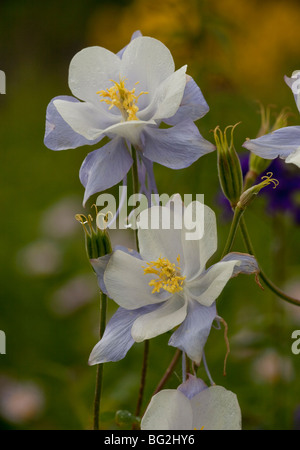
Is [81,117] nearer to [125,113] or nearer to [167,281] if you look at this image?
[125,113]

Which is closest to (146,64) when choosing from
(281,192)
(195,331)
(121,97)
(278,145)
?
(121,97)

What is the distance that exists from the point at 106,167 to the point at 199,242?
12 centimetres

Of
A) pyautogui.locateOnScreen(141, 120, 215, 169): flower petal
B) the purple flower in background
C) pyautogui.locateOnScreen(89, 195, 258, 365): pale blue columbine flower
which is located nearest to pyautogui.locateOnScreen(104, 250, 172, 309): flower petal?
pyautogui.locateOnScreen(89, 195, 258, 365): pale blue columbine flower

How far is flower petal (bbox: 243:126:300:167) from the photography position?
56 cm

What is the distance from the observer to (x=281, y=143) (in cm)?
57

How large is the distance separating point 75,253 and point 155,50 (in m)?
1.48

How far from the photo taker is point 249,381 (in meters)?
1.21

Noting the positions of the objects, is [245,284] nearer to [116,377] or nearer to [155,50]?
[116,377]

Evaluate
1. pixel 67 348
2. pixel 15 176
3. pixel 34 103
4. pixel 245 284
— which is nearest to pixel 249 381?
pixel 245 284

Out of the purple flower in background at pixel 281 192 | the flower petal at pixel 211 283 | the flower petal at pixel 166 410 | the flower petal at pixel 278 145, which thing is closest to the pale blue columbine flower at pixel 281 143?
the flower petal at pixel 278 145

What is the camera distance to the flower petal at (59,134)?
62 cm

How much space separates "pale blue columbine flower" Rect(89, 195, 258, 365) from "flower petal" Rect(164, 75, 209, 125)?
0.09 meters

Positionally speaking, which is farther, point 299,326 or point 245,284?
point 245,284

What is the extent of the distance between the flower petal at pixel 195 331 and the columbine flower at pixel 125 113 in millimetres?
134
